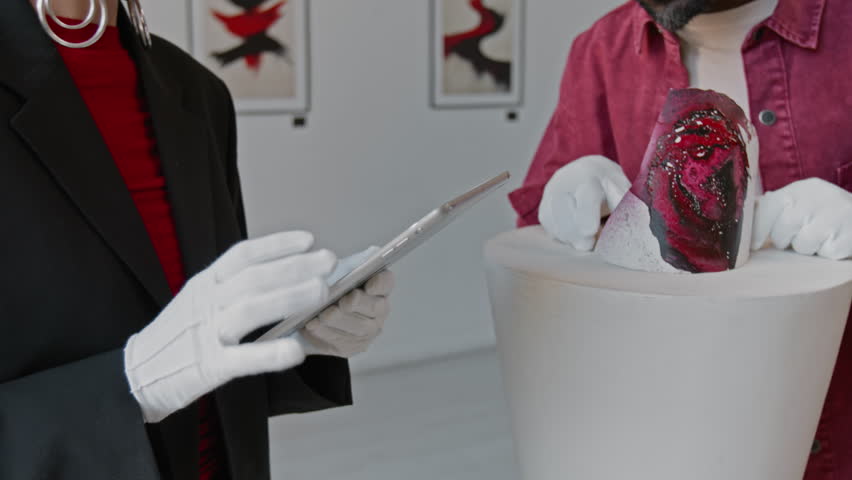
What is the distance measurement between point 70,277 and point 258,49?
8.15 ft

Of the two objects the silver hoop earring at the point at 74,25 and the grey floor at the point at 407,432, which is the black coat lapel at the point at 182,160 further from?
the grey floor at the point at 407,432

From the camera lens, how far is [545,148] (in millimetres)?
1514

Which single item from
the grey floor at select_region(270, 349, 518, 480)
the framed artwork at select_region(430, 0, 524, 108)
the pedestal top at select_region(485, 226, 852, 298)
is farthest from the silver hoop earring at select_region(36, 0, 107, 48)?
the framed artwork at select_region(430, 0, 524, 108)

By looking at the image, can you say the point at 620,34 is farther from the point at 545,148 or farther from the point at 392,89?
the point at 392,89

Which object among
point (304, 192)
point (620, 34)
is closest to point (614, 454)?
point (620, 34)

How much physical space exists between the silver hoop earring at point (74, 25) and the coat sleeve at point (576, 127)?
74 centimetres

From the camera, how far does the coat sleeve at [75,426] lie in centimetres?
73

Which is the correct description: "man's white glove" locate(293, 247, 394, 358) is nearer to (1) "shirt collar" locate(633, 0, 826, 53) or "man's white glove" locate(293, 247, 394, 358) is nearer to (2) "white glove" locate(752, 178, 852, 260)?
(2) "white glove" locate(752, 178, 852, 260)

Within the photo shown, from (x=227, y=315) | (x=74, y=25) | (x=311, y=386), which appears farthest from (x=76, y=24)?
(x=311, y=386)

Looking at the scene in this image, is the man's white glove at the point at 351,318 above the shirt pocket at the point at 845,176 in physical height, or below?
below

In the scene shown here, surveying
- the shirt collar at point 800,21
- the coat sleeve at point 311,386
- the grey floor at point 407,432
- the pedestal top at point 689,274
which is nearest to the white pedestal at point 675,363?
the pedestal top at point 689,274

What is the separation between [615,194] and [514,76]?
2.75m

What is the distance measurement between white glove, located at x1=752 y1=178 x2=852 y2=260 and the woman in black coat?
1.81 ft

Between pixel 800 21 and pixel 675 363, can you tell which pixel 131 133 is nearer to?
pixel 675 363
